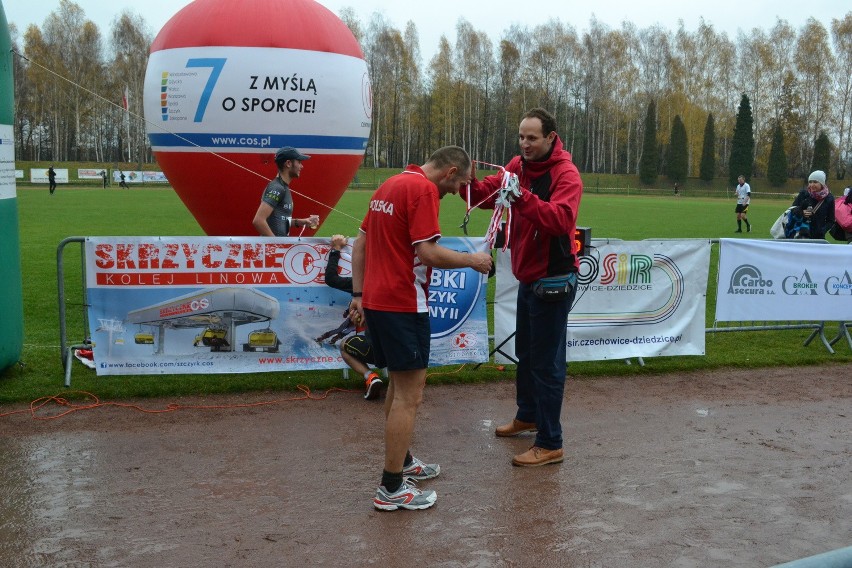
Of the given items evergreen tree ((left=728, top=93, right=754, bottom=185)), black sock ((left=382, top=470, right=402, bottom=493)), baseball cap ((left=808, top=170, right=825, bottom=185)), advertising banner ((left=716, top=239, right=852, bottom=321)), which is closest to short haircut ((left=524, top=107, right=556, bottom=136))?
black sock ((left=382, top=470, right=402, bottom=493))

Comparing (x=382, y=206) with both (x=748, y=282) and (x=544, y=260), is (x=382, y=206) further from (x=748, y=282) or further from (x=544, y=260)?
(x=748, y=282)

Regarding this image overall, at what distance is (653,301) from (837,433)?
8.06 ft

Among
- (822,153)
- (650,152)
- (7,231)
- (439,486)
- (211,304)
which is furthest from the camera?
(650,152)

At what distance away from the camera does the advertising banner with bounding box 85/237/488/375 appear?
7406 mm

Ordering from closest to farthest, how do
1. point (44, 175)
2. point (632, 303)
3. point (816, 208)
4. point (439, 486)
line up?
1. point (439, 486)
2. point (632, 303)
3. point (816, 208)
4. point (44, 175)

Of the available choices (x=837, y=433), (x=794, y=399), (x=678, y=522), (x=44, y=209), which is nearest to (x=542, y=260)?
(x=678, y=522)

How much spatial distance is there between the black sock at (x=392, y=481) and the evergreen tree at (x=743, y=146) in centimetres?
7589

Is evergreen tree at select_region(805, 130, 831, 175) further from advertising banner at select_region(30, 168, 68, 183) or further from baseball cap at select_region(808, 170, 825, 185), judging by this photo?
baseball cap at select_region(808, 170, 825, 185)

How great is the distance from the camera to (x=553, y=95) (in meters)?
86.8

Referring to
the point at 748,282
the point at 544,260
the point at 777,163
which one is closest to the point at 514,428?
the point at 544,260

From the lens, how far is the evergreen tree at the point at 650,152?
7762 cm

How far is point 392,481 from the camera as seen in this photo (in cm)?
489

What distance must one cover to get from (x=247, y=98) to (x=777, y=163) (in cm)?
7438

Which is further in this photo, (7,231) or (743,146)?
(743,146)
